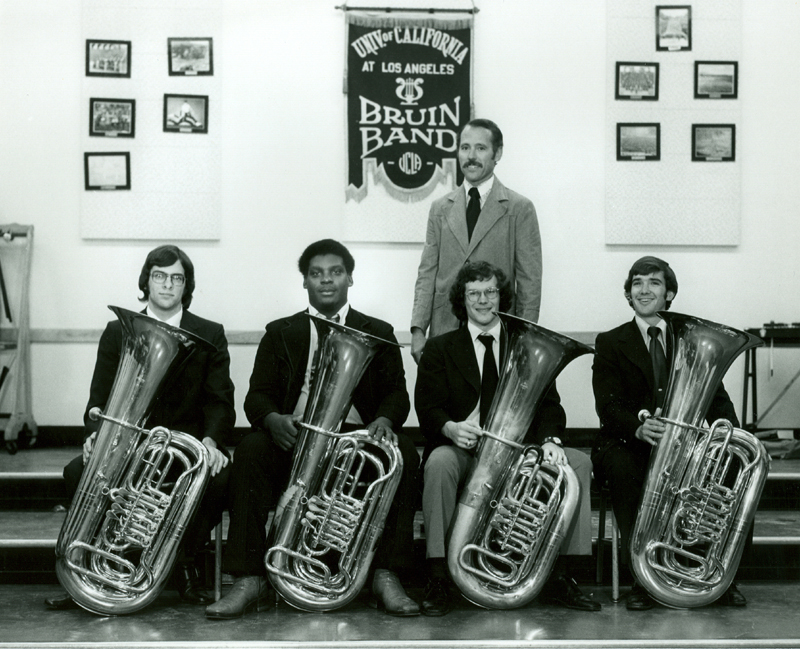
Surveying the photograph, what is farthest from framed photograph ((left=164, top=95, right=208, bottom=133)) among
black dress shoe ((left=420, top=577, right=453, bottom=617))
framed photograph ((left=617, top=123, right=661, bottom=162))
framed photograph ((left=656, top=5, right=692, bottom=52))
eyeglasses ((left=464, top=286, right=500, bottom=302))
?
black dress shoe ((left=420, top=577, right=453, bottom=617))

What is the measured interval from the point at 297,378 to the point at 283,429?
0.88ft

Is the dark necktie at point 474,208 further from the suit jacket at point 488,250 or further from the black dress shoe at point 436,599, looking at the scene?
the black dress shoe at point 436,599

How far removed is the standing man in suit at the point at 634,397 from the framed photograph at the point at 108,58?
3.10 m

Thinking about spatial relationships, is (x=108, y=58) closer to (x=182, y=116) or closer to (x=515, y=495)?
(x=182, y=116)

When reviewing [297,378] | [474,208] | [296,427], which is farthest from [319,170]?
[296,427]

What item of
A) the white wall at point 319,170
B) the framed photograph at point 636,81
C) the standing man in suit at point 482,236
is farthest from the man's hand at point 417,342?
the framed photograph at point 636,81

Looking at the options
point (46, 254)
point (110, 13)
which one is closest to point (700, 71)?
point (110, 13)

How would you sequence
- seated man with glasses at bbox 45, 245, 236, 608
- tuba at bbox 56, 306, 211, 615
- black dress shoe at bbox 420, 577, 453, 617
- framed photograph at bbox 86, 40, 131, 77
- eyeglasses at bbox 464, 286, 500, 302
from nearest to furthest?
tuba at bbox 56, 306, 211, 615, black dress shoe at bbox 420, 577, 453, 617, seated man with glasses at bbox 45, 245, 236, 608, eyeglasses at bbox 464, 286, 500, 302, framed photograph at bbox 86, 40, 131, 77

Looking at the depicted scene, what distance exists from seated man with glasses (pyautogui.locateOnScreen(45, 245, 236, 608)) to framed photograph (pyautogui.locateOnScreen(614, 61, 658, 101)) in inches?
112

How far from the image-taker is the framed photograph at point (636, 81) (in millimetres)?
5094

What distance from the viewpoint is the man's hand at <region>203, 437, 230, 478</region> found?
3.00 metres

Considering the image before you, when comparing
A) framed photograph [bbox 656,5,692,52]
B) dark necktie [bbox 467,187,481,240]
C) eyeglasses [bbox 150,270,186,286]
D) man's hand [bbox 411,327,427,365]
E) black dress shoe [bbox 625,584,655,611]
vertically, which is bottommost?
black dress shoe [bbox 625,584,655,611]

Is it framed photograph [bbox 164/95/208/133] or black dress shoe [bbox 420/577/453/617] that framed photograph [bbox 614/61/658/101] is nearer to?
framed photograph [bbox 164/95/208/133]

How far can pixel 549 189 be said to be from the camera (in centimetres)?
514
